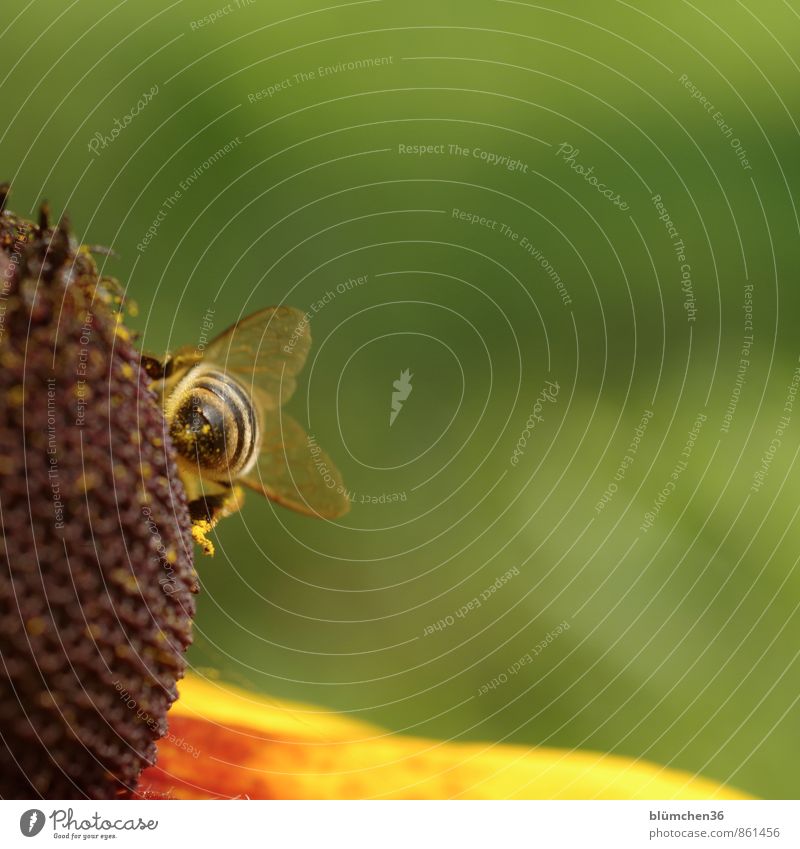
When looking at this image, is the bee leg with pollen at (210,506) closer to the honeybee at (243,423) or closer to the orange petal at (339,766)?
the honeybee at (243,423)

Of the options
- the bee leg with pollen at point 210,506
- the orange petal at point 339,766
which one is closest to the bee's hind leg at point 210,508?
the bee leg with pollen at point 210,506

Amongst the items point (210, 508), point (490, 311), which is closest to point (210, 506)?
point (210, 508)

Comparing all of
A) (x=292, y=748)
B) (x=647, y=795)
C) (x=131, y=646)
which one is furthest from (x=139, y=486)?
(x=647, y=795)

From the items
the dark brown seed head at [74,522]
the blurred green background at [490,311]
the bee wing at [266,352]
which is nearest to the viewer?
the dark brown seed head at [74,522]

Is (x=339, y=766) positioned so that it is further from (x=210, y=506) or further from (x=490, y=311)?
(x=490, y=311)

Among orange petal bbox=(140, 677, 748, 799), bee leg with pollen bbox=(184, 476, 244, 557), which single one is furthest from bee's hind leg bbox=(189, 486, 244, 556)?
orange petal bbox=(140, 677, 748, 799)
